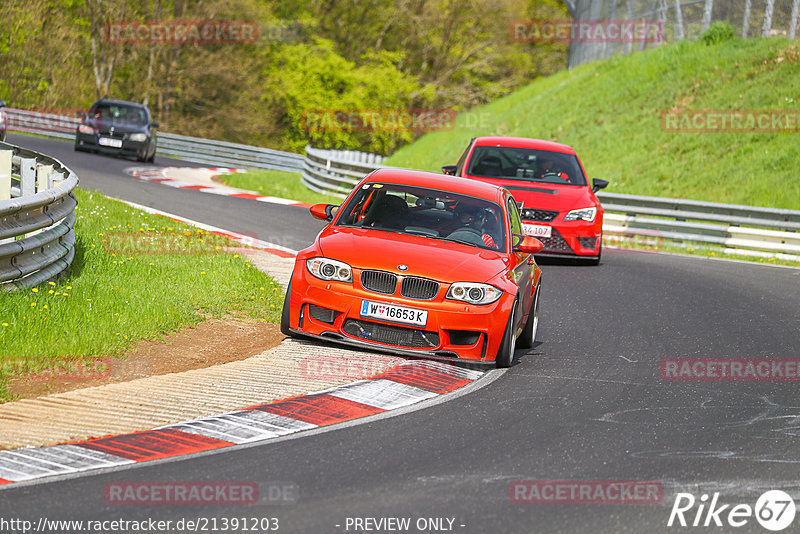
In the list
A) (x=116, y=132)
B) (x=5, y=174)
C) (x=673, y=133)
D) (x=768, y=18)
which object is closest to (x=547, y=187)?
(x=5, y=174)

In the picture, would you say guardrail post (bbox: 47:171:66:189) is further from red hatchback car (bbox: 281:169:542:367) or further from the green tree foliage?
the green tree foliage

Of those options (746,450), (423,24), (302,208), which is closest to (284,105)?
(423,24)

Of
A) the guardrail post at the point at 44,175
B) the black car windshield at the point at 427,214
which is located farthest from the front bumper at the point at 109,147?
the black car windshield at the point at 427,214

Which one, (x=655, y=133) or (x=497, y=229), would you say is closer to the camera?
(x=497, y=229)

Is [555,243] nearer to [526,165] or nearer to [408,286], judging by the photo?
[526,165]

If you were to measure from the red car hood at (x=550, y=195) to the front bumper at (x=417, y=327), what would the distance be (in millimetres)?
A: 6771

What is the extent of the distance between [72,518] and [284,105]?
184ft

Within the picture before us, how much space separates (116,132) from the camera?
29.8 meters

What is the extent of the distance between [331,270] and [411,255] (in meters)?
0.65

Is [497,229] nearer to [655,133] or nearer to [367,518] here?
[367,518]

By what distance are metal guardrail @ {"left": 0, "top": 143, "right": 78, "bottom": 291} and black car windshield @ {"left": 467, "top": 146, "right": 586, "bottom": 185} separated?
674 centimetres

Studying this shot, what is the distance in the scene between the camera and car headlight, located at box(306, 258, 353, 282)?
816 cm

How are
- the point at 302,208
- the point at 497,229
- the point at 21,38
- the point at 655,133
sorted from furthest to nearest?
the point at 21,38, the point at 655,133, the point at 302,208, the point at 497,229

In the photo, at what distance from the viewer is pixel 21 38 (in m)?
47.5
